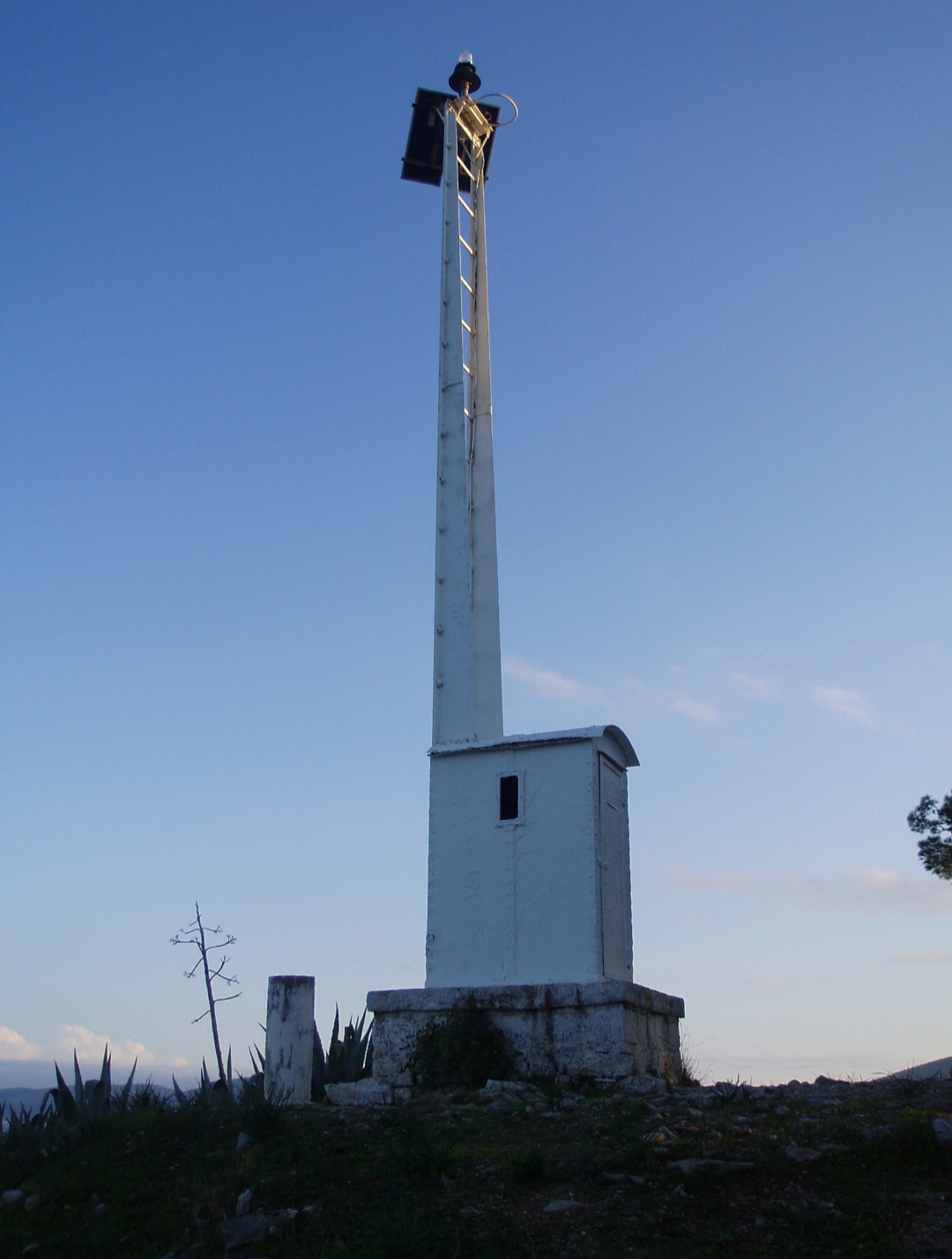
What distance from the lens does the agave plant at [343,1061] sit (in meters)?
12.5

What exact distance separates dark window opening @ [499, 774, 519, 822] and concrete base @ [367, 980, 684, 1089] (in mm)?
1826

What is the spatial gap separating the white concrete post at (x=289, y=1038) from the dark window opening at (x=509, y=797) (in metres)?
2.92

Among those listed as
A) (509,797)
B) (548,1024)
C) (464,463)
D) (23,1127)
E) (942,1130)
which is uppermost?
(464,463)

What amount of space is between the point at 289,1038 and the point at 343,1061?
2.45 m

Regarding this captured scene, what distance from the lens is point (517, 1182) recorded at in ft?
23.4

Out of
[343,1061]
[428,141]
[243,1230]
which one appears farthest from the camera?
[428,141]

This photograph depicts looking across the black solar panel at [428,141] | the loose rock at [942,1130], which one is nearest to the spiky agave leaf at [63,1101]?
the loose rock at [942,1130]

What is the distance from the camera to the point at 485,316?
54.5 ft

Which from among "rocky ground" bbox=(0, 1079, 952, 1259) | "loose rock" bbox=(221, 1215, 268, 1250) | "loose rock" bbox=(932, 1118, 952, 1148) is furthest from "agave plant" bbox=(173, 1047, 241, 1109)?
"loose rock" bbox=(932, 1118, 952, 1148)

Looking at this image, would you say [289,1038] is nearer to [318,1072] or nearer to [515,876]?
[318,1072]

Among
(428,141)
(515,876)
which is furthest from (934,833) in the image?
(428,141)

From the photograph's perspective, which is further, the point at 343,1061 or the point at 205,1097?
the point at 343,1061

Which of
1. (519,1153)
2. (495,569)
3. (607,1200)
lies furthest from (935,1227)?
(495,569)

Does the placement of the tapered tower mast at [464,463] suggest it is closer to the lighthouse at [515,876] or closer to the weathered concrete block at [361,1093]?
the lighthouse at [515,876]
